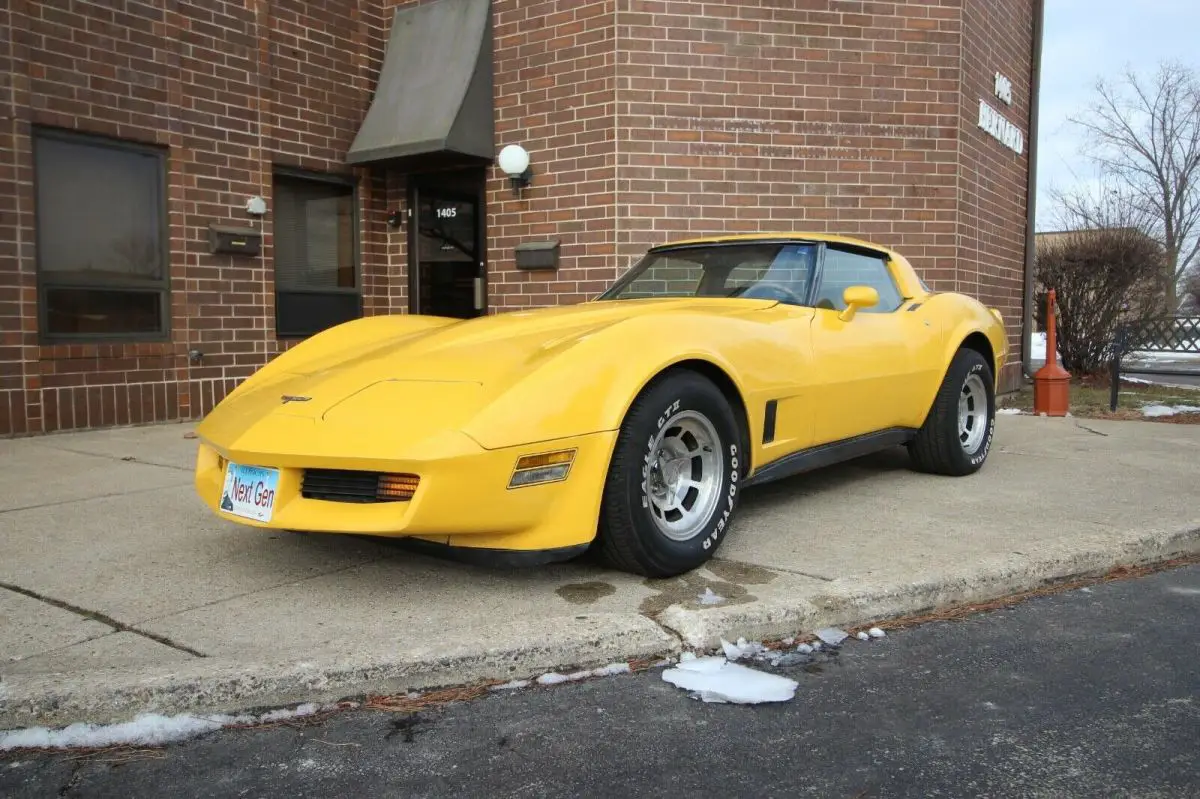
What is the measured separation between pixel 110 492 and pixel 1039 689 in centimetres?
445

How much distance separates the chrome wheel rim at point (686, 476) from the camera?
11.8 feet

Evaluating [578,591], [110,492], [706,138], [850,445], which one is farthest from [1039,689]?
[706,138]

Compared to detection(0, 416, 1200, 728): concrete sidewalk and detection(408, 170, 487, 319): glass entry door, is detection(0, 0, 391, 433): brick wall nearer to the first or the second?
detection(408, 170, 487, 319): glass entry door

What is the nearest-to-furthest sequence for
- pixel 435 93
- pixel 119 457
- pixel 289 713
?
1. pixel 289 713
2. pixel 119 457
3. pixel 435 93

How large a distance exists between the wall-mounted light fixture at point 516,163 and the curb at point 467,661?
20.4ft

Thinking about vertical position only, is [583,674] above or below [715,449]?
below

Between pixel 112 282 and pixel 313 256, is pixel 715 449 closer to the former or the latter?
pixel 112 282

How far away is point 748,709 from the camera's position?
2572 mm

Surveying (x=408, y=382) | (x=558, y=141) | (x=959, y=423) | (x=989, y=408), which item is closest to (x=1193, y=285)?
(x=558, y=141)

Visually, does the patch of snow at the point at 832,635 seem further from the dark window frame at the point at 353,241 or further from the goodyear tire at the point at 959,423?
the dark window frame at the point at 353,241

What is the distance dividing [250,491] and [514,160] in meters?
6.02

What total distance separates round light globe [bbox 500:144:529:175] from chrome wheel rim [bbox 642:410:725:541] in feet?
18.5

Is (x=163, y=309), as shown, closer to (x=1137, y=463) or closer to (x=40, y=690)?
(x=40, y=690)

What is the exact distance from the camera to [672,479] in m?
3.67
